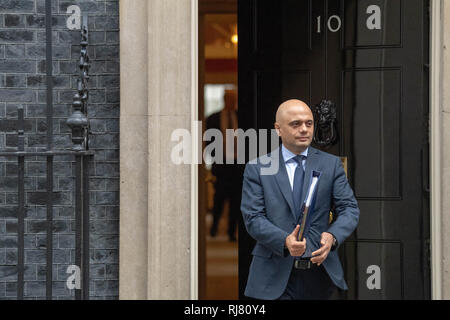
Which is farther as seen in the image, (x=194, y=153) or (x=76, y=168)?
(x=194, y=153)

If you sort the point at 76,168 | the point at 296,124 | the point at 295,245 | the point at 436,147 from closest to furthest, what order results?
the point at 295,245
the point at 296,124
the point at 76,168
the point at 436,147

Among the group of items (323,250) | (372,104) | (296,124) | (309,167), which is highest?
(372,104)

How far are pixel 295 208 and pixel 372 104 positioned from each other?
5.28 feet

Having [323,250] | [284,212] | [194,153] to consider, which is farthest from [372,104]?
[323,250]

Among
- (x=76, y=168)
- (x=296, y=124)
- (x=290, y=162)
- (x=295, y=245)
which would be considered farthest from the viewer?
(x=76, y=168)

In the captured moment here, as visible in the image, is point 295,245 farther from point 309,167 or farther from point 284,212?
point 309,167

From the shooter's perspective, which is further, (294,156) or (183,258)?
(183,258)

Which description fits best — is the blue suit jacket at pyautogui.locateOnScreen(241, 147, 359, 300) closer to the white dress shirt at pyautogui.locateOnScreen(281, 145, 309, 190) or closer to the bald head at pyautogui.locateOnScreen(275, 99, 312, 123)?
the white dress shirt at pyautogui.locateOnScreen(281, 145, 309, 190)

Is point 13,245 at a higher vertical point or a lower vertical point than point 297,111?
lower

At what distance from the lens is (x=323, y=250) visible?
365cm
